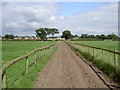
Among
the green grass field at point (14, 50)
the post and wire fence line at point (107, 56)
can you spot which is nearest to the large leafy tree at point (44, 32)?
the green grass field at point (14, 50)

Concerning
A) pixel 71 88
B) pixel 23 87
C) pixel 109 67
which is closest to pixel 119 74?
pixel 109 67

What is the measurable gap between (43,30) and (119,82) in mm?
123332

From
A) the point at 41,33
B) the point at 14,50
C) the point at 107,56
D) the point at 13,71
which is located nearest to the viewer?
the point at 13,71

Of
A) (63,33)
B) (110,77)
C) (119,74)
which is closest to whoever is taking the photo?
(119,74)

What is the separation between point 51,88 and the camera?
508cm

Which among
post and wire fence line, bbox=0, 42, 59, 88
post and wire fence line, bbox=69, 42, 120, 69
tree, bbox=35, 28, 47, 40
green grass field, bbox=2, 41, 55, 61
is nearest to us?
post and wire fence line, bbox=0, 42, 59, 88

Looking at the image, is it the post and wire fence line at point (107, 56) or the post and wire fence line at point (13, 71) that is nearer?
the post and wire fence line at point (13, 71)

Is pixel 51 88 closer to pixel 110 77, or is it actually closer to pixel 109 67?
pixel 110 77

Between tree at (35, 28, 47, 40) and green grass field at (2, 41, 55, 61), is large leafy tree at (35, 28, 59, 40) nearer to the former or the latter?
tree at (35, 28, 47, 40)

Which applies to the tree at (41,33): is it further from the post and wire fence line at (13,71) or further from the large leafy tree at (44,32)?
the post and wire fence line at (13,71)

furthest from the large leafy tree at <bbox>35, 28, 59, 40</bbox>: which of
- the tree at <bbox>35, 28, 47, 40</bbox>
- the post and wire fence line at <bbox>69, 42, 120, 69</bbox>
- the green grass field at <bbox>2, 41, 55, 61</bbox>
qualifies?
the post and wire fence line at <bbox>69, 42, 120, 69</bbox>

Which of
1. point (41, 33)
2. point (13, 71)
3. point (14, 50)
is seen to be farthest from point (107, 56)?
point (41, 33)

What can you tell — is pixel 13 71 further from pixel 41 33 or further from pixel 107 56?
pixel 41 33

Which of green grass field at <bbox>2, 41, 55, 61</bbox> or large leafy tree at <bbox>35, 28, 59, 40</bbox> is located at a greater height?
large leafy tree at <bbox>35, 28, 59, 40</bbox>
